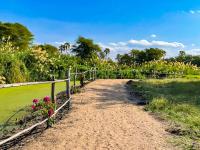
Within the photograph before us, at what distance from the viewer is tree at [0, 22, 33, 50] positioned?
180 ft

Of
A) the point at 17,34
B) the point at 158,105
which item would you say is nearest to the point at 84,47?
the point at 17,34

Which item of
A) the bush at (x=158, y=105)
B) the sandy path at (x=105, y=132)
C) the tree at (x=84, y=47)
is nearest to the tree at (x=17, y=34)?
the tree at (x=84, y=47)

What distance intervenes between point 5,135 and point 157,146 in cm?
298

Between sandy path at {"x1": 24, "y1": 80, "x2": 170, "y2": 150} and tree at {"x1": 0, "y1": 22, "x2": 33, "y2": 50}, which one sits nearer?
sandy path at {"x1": 24, "y1": 80, "x2": 170, "y2": 150}

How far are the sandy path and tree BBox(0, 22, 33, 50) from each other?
1787 inches

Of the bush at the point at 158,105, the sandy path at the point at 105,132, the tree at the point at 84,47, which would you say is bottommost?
the sandy path at the point at 105,132

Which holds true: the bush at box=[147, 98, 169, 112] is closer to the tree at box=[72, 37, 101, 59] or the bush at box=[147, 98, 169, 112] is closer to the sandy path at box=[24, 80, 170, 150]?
the sandy path at box=[24, 80, 170, 150]

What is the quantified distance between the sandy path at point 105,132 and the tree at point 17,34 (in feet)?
149

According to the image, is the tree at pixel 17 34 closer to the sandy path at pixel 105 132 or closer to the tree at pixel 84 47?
the tree at pixel 84 47

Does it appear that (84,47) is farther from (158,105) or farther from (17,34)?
(158,105)

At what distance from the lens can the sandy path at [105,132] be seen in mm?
6152

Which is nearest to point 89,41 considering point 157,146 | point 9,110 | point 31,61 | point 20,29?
point 20,29

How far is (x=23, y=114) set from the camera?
10211 millimetres

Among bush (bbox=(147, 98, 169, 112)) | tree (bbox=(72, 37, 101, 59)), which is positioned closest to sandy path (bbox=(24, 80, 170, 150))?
bush (bbox=(147, 98, 169, 112))
